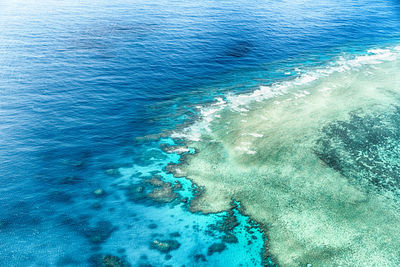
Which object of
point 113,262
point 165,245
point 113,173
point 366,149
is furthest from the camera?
point 366,149

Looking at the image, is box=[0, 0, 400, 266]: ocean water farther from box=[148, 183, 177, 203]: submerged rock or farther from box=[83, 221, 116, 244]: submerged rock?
box=[148, 183, 177, 203]: submerged rock

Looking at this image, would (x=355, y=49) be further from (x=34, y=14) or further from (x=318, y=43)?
(x=34, y=14)

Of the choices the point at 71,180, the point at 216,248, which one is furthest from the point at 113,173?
the point at 216,248

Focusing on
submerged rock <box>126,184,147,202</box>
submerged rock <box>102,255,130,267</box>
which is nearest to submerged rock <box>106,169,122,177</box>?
submerged rock <box>126,184,147,202</box>

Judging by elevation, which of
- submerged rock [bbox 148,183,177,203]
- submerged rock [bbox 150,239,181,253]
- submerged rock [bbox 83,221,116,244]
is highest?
submerged rock [bbox 148,183,177,203]

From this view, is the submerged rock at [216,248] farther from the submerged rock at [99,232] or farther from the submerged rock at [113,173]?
the submerged rock at [113,173]

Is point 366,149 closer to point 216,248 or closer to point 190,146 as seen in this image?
point 190,146

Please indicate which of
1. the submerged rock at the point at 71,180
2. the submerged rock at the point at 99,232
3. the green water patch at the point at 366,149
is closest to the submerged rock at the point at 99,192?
the submerged rock at the point at 71,180
